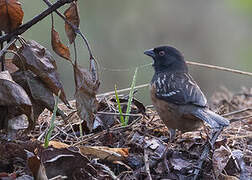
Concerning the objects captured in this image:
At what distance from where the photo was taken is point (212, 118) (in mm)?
3984

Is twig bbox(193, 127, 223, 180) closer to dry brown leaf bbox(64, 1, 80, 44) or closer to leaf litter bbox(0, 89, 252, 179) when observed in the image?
leaf litter bbox(0, 89, 252, 179)

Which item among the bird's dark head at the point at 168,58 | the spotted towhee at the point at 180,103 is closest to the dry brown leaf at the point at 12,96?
the spotted towhee at the point at 180,103

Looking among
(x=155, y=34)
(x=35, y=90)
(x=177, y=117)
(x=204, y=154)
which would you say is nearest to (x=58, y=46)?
(x=35, y=90)

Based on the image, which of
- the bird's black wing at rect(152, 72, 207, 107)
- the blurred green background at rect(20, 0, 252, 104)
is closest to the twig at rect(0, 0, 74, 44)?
the bird's black wing at rect(152, 72, 207, 107)

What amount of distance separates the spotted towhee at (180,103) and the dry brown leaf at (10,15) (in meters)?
1.53

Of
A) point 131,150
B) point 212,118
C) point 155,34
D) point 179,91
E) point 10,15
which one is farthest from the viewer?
point 155,34

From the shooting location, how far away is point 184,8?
10.9 m

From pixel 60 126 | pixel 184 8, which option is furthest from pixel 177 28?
pixel 60 126

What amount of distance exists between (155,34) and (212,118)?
6.49 m

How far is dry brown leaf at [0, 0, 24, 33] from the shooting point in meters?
3.08

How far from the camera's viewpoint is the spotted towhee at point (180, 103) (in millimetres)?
4160

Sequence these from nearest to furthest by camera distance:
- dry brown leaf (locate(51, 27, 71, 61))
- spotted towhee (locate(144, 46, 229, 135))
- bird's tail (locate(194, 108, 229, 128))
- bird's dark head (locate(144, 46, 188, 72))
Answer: dry brown leaf (locate(51, 27, 71, 61)) → bird's tail (locate(194, 108, 229, 128)) → spotted towhee (locate(144, 46, 229, 135)) → bird's dark head (locate(144, 46, 188, 72))

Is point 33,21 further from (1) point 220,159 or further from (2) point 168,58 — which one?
(2) point 168,58

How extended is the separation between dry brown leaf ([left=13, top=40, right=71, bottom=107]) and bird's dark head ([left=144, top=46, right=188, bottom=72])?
2244mm
